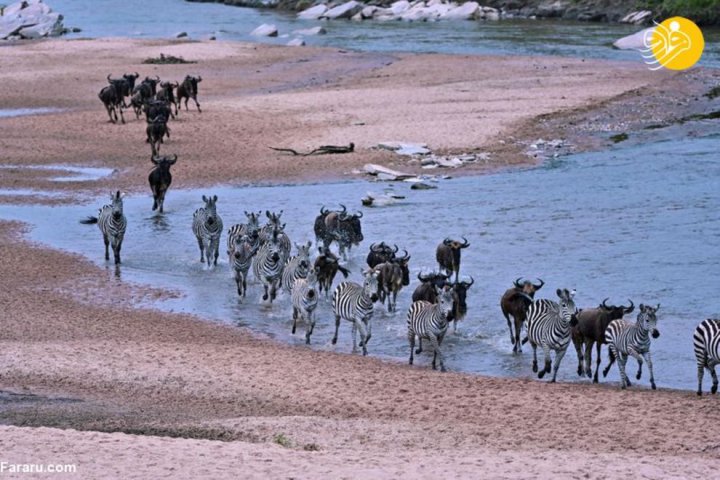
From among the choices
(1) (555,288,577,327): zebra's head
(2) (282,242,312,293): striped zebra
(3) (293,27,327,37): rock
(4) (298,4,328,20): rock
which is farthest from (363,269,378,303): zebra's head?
(4) (298,4,328,20): rock

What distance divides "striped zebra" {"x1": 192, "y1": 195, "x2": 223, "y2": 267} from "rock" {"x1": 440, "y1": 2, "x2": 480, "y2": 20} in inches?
2425

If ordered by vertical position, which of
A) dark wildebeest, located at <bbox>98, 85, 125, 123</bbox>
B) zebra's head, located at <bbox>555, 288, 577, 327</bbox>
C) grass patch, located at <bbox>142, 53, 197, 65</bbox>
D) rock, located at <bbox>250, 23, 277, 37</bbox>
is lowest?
zebra's head, located at <bbox>555, 288, 577, 327</bbox>

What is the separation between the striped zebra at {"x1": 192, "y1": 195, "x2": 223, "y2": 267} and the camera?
23.6m

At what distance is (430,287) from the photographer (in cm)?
1927

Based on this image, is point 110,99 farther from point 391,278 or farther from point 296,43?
point 296,43

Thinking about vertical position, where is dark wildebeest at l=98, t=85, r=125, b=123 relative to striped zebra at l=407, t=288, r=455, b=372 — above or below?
above

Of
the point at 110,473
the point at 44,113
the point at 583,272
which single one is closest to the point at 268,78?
the point at 44,113

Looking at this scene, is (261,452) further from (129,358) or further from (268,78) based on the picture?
(268,78)

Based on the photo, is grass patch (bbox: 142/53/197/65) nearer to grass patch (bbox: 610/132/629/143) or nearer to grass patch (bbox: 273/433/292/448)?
grass patch (bbox: 610/132/629/143)

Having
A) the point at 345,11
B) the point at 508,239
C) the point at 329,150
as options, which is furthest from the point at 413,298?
the point at 345,11

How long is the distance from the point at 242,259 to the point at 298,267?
68.8 inches

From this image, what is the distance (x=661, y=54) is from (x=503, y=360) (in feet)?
137

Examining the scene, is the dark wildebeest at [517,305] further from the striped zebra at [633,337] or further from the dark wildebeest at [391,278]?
the dark wildebeest at [391,278]

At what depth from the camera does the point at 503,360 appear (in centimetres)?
1825
